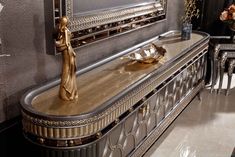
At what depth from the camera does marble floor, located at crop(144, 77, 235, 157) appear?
2.43m

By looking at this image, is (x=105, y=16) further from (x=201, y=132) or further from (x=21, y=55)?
(x=201, y=132)

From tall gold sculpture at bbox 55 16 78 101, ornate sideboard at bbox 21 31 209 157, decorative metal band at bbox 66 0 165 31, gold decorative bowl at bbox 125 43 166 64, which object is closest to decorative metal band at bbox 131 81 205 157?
ornate sideboard at bbox 21 31 209 157

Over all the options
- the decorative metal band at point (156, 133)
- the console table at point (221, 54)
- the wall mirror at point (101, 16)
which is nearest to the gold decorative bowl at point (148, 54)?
the wall mirror at point (101, 16)

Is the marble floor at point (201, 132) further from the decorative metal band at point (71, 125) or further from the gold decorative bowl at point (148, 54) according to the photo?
the decorative metal band at point (71, 125)

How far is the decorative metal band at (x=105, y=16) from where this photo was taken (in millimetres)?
1804

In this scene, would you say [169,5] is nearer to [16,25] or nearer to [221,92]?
[221,92]

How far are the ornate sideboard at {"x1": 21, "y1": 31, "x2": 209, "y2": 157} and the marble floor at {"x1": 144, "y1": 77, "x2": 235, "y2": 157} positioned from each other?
0.59ft

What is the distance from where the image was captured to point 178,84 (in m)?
2.63

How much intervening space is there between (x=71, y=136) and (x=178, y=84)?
4.73 ft

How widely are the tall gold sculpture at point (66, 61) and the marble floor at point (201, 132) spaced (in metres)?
1.05

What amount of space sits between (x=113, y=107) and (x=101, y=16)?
0.74 m

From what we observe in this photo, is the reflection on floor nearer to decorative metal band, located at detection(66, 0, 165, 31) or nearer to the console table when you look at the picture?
the console table

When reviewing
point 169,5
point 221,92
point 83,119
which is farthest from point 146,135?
point 221,92

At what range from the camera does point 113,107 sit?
1.57 meters
